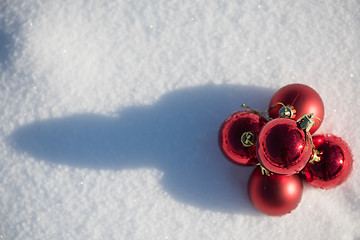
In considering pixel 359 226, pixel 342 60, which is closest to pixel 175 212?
pixel 359 226

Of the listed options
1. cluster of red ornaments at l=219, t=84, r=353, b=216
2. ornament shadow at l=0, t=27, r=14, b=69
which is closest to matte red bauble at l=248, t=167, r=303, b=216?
cluster of red ornaments at l=219, t=84, r=353, b=216

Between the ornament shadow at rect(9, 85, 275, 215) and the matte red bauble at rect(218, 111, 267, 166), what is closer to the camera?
the matte red bauble at rect(218, 111, 267, 166)

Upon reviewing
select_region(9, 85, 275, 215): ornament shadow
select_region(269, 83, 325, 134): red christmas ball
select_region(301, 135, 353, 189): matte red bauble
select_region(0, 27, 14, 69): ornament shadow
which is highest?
select_region(269, 83, 325, 134): red christmas ball

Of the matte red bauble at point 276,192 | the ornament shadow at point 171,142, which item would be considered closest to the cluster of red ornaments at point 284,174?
the matte red bauble at point 276,192

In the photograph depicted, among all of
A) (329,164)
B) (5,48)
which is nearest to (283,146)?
(329,164)

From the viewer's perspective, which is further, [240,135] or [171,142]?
[171,142]

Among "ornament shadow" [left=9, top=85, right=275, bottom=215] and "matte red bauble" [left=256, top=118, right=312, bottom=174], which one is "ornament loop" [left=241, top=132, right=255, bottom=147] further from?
"ornament shadow" [left=9, top=85, right=275, bottom=215]

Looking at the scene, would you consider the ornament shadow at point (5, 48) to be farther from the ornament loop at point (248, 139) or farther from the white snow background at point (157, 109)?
the ornament loop at point (248, 139)

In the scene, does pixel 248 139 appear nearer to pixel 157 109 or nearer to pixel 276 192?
pixel 276 192
